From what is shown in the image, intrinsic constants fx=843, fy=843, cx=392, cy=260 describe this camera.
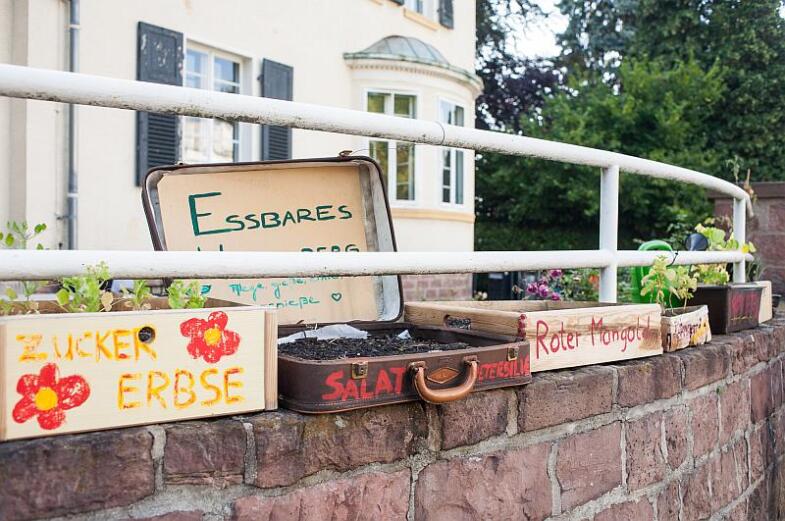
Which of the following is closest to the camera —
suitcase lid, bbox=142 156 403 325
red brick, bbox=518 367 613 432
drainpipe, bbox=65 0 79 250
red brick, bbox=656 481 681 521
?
red brick, bbox=518 367 613 432

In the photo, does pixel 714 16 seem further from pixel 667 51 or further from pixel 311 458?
pixel 311 458

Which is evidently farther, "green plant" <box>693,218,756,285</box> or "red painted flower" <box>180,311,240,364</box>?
"green plant" <box>693,218,756,285</box>

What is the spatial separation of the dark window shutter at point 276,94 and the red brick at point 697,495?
760 cm

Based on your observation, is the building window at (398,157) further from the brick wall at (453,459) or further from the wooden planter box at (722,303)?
the brick wall at (453,459)

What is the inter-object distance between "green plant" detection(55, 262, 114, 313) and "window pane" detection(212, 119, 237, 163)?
318 inches

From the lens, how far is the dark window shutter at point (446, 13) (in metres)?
12.9

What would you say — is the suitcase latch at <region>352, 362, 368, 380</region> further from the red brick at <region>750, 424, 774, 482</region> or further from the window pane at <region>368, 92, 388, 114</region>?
the window pane at <region>368, 92, 388, 114</region>

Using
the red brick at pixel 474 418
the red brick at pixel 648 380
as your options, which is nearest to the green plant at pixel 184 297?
the red brick at pixel 474 418

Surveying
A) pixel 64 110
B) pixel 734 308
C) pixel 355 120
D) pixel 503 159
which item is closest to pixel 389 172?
pixel 64 110

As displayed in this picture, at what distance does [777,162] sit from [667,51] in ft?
12.7

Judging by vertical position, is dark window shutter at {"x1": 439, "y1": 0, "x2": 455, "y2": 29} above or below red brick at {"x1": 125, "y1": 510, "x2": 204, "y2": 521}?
above

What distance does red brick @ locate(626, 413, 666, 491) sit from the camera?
6.79 feet

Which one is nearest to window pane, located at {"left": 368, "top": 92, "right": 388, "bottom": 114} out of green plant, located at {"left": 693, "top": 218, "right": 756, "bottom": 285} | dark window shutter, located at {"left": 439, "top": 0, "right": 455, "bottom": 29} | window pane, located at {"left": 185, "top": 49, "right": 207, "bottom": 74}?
dark window shutter, located at {"left": 439, "top": 0, "right": 455, "bottom": 29}

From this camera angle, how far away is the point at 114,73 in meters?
8.02
